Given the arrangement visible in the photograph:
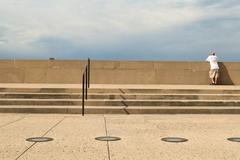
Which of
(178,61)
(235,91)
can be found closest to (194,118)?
(235,91)

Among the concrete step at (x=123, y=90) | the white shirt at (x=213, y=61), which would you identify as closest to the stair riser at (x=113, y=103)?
the concrete step at (x=123, y=90)

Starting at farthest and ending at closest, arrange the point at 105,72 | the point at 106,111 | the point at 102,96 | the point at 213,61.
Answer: the point at 105,72, the point at 213,61, the point at 102,96, the point at 106,111

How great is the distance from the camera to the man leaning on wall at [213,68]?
19422 mm

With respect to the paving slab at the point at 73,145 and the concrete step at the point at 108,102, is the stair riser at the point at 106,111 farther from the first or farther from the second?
the paving slab at the point at 73,145

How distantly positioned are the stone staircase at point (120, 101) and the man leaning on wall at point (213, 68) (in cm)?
478

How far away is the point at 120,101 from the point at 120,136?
4855mm

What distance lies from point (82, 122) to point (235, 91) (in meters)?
6.66

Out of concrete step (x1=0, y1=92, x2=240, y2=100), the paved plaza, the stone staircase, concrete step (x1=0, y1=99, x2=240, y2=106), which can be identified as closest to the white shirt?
the stone staircase

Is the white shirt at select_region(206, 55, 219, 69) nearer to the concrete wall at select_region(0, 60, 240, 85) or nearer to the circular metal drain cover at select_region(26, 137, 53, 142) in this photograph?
the concrete wall at select_region(0, 60, 240, 85)

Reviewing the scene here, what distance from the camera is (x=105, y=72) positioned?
19.9 metres

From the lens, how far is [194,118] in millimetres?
11664

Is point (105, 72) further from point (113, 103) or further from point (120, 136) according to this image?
point (120, 136)

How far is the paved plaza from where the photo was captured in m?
6.62

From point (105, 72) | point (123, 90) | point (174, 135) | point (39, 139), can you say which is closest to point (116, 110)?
point (123, 90)
